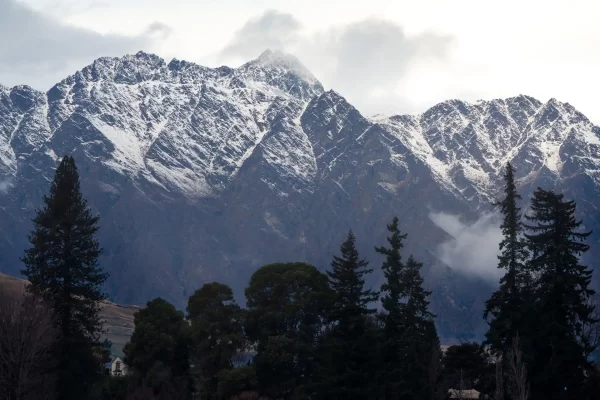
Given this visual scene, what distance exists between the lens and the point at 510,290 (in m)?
81.5

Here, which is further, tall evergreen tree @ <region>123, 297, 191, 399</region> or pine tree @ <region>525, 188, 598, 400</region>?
tall evergreen tree @ <region>123, 297, 191, 399</region>

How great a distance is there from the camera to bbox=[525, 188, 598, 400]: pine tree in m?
77.8

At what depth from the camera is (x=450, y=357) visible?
112 metres

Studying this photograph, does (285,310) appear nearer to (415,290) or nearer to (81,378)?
(415,290)

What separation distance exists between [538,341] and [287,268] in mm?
31096

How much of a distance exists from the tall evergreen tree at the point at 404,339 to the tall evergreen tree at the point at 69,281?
2577cm

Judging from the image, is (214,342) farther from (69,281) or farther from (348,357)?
(348,357)

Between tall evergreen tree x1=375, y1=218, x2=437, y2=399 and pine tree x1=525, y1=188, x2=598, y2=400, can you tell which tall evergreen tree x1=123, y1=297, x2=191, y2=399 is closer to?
tall evergreen tree x1=375, y1=218, x2=437, y2=399

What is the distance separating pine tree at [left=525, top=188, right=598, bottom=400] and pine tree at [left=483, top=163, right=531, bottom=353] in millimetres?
1240

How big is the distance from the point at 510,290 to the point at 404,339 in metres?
11.3

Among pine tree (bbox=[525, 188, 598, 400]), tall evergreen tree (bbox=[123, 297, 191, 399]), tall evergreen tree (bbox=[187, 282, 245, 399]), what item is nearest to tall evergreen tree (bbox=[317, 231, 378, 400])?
pine tree (bbox=[525, 188, 598, 400])

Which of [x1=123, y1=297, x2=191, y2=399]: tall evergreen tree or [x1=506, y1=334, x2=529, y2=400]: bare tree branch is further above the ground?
[x1=123, y1=297, x2=191, y2=399]: tall evergreen tree

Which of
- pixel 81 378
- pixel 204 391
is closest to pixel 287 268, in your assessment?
pixel 204 391

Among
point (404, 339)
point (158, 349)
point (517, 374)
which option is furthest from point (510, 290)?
point (158, 349)
